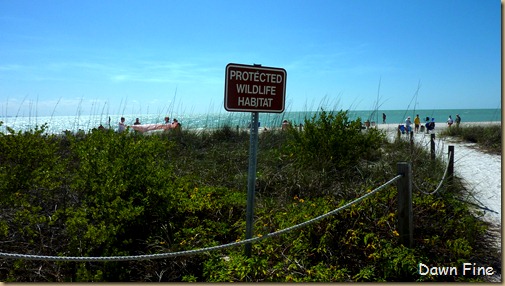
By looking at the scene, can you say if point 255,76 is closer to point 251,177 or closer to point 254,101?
point 254,101

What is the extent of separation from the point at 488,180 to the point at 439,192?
9.55ft

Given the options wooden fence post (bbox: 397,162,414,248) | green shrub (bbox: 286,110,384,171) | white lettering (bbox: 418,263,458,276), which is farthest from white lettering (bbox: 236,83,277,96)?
green shrub (bbox: 286,110,384,171)

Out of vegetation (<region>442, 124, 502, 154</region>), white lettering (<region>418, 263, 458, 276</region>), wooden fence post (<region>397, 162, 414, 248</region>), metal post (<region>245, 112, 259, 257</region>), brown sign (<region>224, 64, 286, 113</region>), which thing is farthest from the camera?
vegetation (<region>442, 124, 502, 154</region>)

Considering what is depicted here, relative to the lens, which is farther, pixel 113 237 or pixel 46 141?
pixel 46 141

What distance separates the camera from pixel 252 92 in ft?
11.6

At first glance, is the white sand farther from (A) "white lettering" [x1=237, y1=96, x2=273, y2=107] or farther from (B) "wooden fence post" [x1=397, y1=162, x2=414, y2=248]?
(A) "white lettering" [x1=237, y1=96, x2=273, y2=107]

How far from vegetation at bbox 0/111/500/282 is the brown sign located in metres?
1.44

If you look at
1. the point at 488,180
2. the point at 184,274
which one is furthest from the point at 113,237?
the point at 488,180

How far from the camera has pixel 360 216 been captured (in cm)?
443

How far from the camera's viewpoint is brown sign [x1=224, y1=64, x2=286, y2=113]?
342 centimetres

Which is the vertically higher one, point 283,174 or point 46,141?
point 46,141

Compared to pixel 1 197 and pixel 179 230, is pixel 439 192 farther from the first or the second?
pixel 1 197
